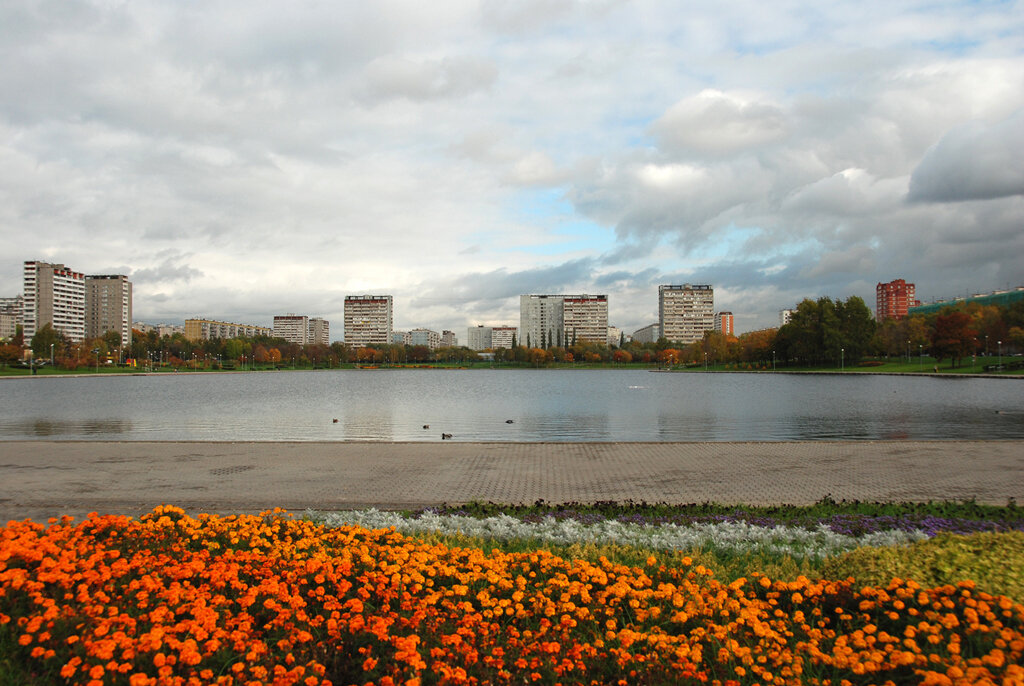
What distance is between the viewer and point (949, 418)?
2805cm

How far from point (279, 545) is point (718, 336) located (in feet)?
512

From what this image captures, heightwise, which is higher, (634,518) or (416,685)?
(416,685)

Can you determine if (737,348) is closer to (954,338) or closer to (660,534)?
(954,338)

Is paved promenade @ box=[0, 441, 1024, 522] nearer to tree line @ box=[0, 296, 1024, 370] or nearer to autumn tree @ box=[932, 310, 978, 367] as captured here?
autumn tree @ box=[932, 310, 978, 367]

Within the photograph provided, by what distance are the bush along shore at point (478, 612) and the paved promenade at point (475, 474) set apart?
14.9 feet

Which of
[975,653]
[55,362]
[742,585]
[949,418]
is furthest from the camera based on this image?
[55,362]

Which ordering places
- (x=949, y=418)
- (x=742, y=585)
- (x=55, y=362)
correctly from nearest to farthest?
(x=742, y=585) → (x=949, y=418) → (x=55, y=362)

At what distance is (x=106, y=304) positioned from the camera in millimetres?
185375

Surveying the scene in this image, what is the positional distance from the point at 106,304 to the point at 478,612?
21842 centimetres

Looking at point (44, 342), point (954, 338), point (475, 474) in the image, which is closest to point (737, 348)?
point (954, 338)

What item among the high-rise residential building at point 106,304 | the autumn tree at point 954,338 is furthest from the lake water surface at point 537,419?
the high-rise residential building at point 106,304

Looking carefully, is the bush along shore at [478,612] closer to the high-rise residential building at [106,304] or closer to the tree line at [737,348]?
the tree line at [737,348]

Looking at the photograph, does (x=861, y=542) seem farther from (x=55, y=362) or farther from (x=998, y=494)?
(x=55, y=362)

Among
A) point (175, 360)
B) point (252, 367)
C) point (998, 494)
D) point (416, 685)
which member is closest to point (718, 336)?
point (252, 367)
